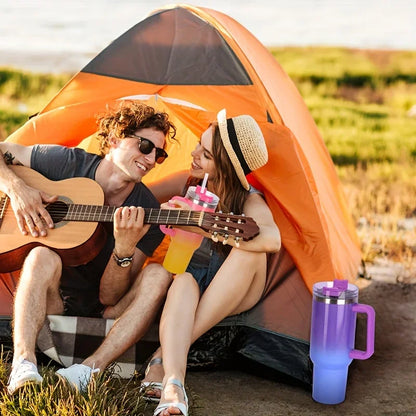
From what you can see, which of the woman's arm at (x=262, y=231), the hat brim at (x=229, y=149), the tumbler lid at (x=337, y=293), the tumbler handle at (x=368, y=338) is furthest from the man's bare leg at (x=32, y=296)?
the tumbler handle at (x=368, y=338)

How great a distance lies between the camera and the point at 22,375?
9.21 feet

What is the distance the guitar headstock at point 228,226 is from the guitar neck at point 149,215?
0.12 ft

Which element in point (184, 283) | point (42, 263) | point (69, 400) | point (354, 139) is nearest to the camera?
point (69, 400)

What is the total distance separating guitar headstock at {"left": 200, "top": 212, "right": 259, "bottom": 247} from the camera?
9.62 feet

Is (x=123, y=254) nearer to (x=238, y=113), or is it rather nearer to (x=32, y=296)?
(x=32, y=296)

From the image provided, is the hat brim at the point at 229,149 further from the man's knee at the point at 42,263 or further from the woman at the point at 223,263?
the man's knee at the point at 42,263

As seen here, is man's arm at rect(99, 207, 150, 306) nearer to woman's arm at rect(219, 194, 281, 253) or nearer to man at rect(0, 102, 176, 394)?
man at rect(0, 102, 176, 394)

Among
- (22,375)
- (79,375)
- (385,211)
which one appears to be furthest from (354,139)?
(22,375)

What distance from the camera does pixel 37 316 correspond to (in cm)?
300

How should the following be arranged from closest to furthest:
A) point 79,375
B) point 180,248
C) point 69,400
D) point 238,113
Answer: point 69,400 → point 79,375 → point 180,248 → point 238,113

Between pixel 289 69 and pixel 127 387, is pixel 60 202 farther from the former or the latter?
pixel 289 69

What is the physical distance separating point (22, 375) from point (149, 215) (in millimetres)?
723

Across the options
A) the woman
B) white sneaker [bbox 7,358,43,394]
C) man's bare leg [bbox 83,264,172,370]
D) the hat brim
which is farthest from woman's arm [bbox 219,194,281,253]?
white sneaker [bbox 7,358,43,394]

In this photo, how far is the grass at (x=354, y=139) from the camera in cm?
281
